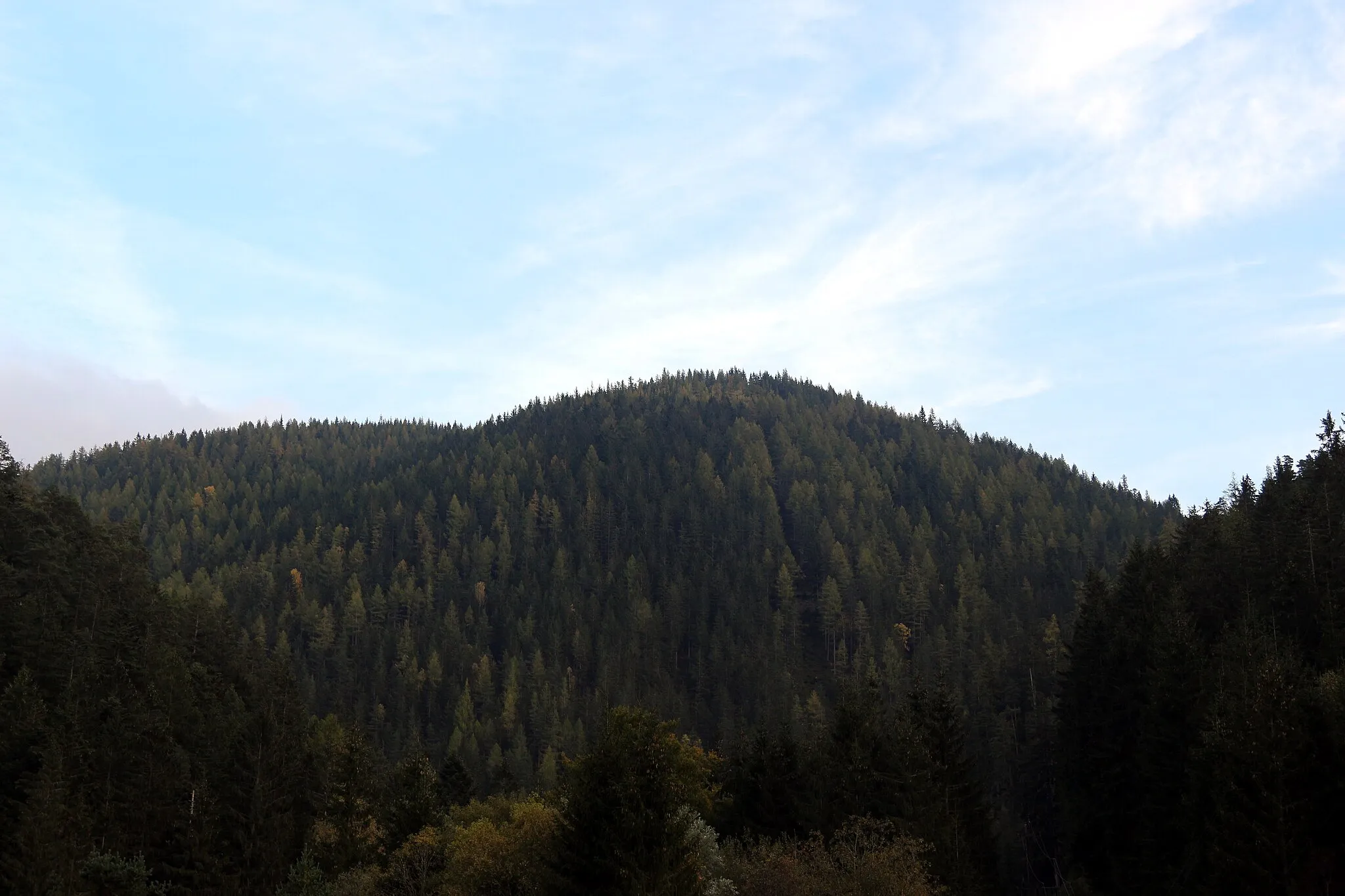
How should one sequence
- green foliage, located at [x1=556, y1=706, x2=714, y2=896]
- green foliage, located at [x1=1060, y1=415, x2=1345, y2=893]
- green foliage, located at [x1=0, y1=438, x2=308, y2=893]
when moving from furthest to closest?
1. green foliage, located at [x1=0, y1=438, x2=308, y2=893]
2. green foliage, located at [x1=1060, y1=415, x2=1345, y2=893]
3. green foliage, located at [x1=556, y1=706, x2=714, y2=896]

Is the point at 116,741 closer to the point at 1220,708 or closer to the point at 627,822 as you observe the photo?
the point at 627,822

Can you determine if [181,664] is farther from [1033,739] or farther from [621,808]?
[1033,739]

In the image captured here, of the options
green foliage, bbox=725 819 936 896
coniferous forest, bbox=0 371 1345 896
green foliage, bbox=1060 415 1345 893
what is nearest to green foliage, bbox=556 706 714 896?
coniferous forest, bbox=0 371 1345 896

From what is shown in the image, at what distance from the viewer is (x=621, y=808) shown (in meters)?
46.8

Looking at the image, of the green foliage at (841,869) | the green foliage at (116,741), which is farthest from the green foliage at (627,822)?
the green foliage at (116,741)

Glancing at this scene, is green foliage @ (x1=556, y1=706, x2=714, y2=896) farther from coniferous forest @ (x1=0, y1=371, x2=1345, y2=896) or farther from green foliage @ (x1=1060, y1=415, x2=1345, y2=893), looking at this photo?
green foliage @ (x1=1060, y1=415, x2=1345, y2=893)

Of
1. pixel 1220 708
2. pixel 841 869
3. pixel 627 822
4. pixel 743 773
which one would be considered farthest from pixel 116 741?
→ pixel 1220 708

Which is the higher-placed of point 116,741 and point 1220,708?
point 116,741

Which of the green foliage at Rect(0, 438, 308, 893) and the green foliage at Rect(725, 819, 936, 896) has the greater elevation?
the green foliage at Rect(0, 438, 308, 893)

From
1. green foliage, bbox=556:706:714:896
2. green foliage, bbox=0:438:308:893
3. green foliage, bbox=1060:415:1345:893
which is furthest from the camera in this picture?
green foliage, bbox=0:438:308:893

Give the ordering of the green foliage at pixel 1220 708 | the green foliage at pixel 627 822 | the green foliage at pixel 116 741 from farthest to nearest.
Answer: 1. the green foliage at pixel 116 741
2. the green foliage at pixel 1220 708
3. the green foliage at pixel 627 822

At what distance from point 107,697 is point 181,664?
11474mm

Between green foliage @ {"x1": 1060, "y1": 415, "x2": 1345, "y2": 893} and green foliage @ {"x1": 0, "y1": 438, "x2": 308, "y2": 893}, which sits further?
green foliage @ {"x1": 0, "y1": 438, "x2": 308, "y2": 893}

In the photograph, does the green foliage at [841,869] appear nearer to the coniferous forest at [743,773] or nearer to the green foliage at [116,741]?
the coniferous forest at [743,773]
